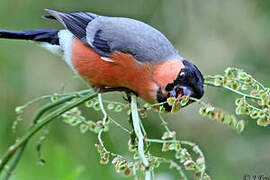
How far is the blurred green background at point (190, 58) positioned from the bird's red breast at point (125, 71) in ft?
3.56

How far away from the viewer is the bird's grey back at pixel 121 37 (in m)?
2.84

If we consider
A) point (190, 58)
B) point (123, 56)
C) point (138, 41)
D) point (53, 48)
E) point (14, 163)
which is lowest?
point (14, 163)

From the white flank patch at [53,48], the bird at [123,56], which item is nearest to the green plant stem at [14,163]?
the bird at [123,56]

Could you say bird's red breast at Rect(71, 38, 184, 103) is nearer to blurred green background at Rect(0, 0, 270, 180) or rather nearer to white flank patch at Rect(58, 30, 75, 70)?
white flank patch at Rect(58, 30, 75, 70)

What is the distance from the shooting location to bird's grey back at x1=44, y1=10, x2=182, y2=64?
2.84 metres

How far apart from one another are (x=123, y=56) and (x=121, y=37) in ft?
0.53

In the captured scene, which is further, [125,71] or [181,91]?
[125,71]

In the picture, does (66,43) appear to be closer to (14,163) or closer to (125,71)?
(125,71)

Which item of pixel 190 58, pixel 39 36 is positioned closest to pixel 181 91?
pixel 39 36

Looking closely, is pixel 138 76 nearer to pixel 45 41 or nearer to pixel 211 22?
pixel 45 41

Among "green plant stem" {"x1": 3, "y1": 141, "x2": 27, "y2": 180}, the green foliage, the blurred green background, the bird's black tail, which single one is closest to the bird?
the bird's black tail

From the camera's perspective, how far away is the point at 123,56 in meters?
2.85

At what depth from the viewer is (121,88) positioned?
275cm

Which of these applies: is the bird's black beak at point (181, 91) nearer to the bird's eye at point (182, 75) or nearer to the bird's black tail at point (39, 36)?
the bird's eye at point (182, 75)
